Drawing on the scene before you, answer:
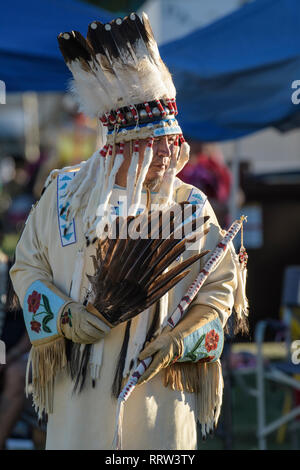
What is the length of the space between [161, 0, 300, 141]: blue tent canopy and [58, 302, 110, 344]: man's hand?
2096 mm

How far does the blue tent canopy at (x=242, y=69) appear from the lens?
407 centimetres

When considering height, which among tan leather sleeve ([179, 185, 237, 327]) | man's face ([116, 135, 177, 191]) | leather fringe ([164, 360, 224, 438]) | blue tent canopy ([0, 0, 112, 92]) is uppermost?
blue tent canopy ([0, 0, 112, 92])

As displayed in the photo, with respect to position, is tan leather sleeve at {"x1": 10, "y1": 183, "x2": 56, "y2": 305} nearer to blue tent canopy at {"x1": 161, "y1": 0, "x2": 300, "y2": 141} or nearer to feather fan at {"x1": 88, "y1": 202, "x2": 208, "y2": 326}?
feather fan at {"x1": 88, "y1": 202, "x2": 208, "y2": 326}

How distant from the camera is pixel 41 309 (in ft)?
8.00

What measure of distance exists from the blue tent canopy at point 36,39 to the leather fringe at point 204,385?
2.64m

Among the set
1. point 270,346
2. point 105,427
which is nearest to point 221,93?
point 105,427

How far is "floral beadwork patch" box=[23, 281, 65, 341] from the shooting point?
2.41 metres

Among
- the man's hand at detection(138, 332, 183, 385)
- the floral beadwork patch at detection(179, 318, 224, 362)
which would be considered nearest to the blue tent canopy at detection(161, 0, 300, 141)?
the floral beadwork patch at detection(179, 318, 224, 362)

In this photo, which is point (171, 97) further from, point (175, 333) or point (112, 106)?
point (175, 333)

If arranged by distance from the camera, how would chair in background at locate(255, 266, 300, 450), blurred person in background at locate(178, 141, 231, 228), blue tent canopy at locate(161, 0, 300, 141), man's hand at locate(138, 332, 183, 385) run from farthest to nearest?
blurred person in background at locate(178, 141, 231, 228) < chair in background at locate(255, 266, 300, 450) < blue tent canopy at locate(161, 0, 300, 141) < man's hand at locate(138, 332, 183, 385)

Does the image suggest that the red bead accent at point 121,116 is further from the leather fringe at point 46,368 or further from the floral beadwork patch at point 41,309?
the leather fringe at point 46,368

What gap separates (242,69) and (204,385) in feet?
7.14

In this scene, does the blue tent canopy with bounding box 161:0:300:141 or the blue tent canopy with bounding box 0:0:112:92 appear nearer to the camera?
the blue tent canopy with bounding box 161:0:300:141

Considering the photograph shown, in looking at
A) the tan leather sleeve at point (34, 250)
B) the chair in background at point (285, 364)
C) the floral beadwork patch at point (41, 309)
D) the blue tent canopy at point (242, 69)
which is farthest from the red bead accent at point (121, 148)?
the chair in background at point (285, 364)
